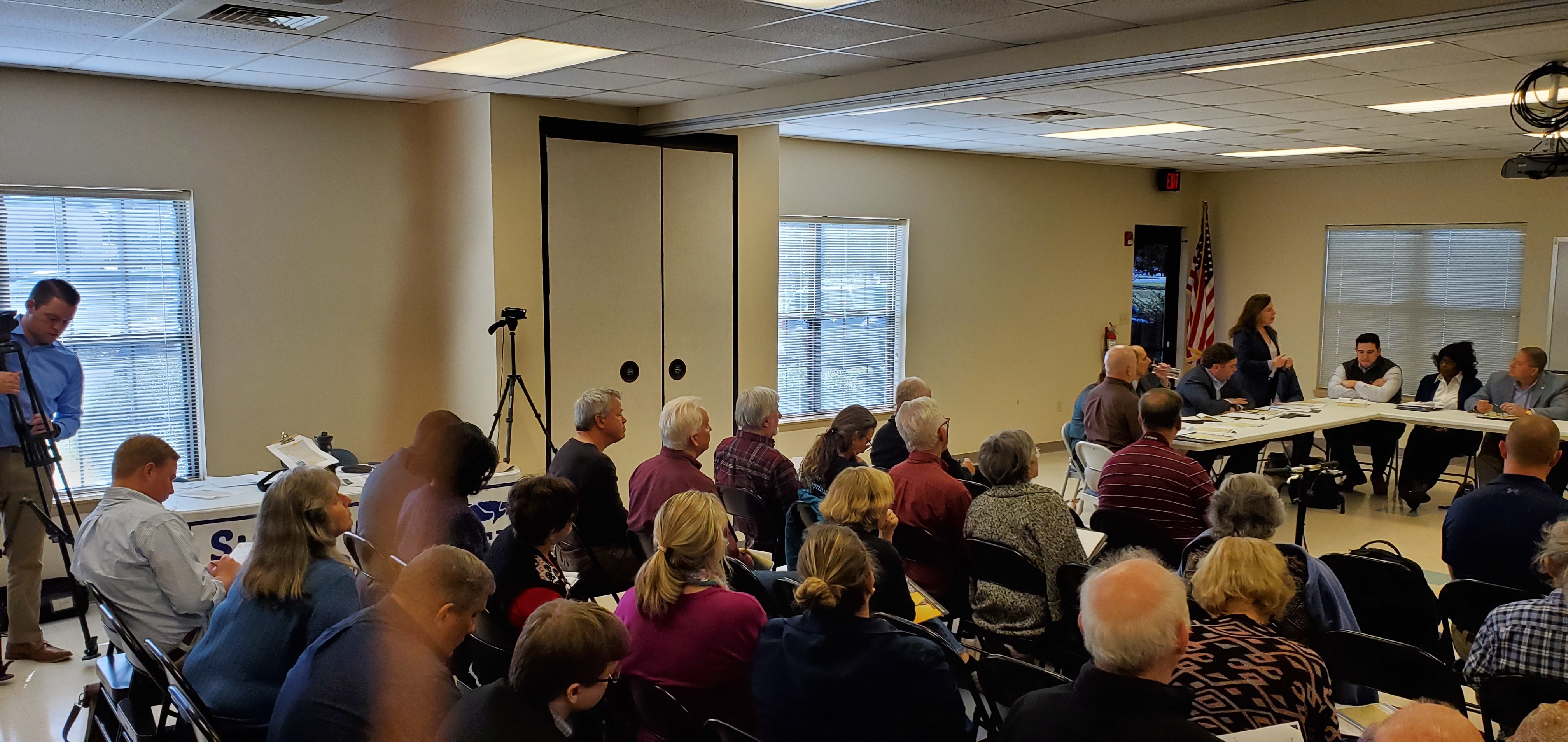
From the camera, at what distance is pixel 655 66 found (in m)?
4.91

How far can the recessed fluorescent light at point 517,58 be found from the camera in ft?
14.8

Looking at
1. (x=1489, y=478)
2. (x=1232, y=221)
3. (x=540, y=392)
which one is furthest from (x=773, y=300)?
(x=1232, y=221)

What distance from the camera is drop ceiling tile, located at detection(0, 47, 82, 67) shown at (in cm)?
459

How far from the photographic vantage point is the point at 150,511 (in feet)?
10.5

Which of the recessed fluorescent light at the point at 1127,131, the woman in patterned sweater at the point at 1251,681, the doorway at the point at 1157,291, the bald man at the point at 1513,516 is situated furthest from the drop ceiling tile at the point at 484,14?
the doorway at the point at 1157,291

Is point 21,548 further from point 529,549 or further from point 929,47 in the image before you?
point 929,47

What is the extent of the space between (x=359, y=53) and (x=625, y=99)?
1.73 meters

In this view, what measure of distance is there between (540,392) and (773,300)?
5.89ft

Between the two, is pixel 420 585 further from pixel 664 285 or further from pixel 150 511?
pixel 664 285

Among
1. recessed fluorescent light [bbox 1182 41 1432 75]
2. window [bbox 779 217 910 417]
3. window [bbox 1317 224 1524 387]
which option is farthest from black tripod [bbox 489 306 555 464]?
window [bbox 1317 224 1524 387]

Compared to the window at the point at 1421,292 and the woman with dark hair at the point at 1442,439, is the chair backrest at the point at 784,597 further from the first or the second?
the window at the point at 1421,292

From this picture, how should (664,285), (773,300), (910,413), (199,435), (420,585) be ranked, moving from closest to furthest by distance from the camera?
(420,585) → (910,413) → (199,435) → (664,285) → (773,300)

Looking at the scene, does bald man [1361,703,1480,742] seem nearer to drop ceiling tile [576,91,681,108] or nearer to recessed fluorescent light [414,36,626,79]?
recessed fluorescent light [414,36,626,79]

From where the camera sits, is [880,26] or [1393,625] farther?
[880,26]
